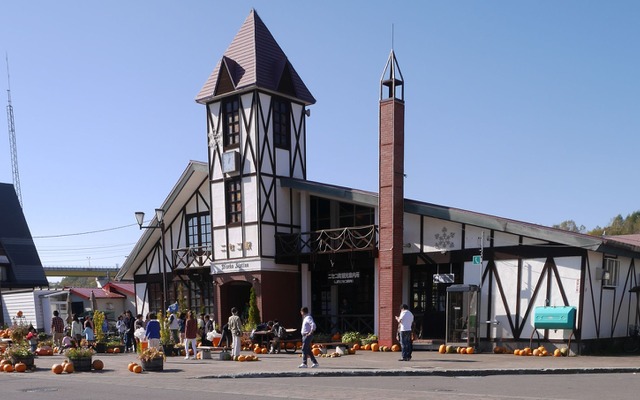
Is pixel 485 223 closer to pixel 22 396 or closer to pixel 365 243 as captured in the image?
pixel 365 243

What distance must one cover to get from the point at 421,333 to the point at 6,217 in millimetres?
39192

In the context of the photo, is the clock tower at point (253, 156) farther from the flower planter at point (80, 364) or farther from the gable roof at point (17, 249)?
the gable roof at point (17, 249)

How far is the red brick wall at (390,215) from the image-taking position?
85.1 ft

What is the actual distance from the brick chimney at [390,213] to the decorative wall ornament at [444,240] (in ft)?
4.29

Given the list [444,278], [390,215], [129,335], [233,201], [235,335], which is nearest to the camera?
[235,335]

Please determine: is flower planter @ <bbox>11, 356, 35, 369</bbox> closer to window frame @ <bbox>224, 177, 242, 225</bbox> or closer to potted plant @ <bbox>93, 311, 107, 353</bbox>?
potted plant @ <bbox>93, 311, 107, 353</bbox>

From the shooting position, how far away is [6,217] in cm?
5569

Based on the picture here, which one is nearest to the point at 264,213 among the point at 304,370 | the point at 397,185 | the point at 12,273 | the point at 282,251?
the point at 282,251

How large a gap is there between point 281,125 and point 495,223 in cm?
1037

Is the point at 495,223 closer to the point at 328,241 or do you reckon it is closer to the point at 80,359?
the point at 328,241

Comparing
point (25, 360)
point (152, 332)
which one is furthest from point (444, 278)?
point (25, 360)

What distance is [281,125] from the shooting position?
30.8 metres

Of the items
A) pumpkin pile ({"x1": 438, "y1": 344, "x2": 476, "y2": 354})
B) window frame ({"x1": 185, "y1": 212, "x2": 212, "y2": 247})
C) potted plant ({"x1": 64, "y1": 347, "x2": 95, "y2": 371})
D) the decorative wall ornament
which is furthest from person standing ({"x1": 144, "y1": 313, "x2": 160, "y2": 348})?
window frame ({"x1": 185, "y1": 212, "x2": 212, "y2": 247})

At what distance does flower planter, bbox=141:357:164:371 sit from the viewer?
742 inches
